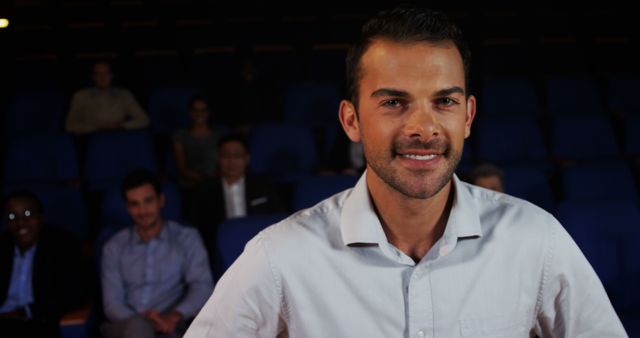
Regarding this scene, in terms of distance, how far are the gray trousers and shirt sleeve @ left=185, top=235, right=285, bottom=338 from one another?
610 millimetres

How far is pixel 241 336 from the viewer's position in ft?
1.24

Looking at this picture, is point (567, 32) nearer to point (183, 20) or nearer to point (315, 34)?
point (315, 34)

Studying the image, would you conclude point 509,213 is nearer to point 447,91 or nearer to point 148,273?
point 447,91

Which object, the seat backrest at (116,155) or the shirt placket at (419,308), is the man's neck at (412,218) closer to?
the shirt placket at (419,308)

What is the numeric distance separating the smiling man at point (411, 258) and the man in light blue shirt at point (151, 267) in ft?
2.16

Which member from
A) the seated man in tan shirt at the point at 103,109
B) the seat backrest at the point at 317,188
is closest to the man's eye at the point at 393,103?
the seat backrest at the point at 317,188

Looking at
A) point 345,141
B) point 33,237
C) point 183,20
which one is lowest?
point 33,237

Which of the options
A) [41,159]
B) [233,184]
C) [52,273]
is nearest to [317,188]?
[233,184]

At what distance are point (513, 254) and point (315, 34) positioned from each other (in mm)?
2160

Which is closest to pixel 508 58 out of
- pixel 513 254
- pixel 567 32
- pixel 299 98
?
pixel 567 32

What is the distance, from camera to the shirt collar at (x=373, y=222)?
392mm

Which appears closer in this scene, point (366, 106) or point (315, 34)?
point (366, 106)

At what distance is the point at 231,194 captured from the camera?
1422mm

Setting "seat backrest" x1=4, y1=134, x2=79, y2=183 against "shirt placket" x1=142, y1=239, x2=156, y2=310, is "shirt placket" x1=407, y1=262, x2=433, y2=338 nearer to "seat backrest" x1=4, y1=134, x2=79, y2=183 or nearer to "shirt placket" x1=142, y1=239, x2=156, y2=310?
"shirt placket" x1=142, y1=239, x2=156, y2=310
